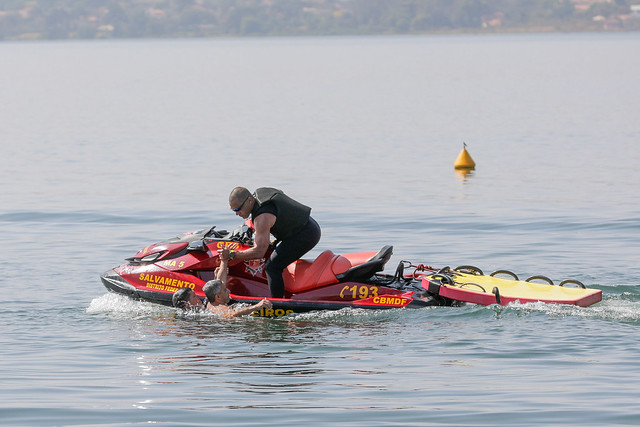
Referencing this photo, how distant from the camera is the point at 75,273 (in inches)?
687

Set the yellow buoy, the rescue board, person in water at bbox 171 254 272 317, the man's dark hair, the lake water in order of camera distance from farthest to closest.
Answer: the yellow buoy, the man's dark hair, person in water at bbox 171 254 272 317, the rescue board, the lake water

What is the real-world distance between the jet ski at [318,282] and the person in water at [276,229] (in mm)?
334

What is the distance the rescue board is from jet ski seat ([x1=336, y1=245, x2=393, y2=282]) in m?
0.54

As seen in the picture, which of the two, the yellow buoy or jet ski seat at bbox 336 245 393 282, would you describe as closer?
jet ski seat at bbox 336 245 393 282

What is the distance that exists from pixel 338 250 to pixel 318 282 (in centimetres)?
540

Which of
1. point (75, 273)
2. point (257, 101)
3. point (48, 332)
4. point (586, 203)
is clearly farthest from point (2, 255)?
point (257, 101)

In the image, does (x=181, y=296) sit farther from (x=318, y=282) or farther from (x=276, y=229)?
(x=318, y=282)

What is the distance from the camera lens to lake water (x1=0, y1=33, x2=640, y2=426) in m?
10.7

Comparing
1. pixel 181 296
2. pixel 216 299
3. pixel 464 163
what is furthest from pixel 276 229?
pixel 464 163

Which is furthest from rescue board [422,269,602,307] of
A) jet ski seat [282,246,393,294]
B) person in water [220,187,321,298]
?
person in water [220,187,321,298]

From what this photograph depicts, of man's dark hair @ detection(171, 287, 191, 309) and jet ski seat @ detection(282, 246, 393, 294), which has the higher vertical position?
jet ski seat @ detection(282, 246, 393, 294)

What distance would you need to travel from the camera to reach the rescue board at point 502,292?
13078 mm

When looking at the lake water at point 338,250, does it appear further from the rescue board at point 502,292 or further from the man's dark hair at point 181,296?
the man's dark hair at point 181,296

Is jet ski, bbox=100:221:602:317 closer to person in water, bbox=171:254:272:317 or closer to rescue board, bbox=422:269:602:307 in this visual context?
rescue board, bbox=422:269:602:307
